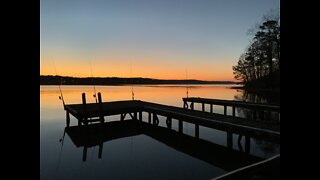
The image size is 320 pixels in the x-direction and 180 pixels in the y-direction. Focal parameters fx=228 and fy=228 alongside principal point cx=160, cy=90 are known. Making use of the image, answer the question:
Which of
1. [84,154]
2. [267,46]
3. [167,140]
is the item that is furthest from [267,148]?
[267,46]

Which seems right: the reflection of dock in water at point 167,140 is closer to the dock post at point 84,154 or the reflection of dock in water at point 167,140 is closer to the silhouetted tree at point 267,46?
the dock post at point 84,154

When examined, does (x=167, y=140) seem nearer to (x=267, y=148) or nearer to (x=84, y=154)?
(x=84, y=154)

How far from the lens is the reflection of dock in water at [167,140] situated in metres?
9.76

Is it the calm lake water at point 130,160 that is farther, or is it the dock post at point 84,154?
the dock post at point 84,154

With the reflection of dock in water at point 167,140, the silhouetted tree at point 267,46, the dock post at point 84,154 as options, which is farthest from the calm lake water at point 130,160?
the silhouetted tree at point 267,46

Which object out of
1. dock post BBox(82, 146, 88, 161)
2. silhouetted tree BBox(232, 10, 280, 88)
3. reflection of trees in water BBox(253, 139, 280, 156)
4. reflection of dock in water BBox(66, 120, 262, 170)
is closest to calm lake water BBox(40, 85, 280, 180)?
reflection of trees in water BBox(253, 139, 280, 156)

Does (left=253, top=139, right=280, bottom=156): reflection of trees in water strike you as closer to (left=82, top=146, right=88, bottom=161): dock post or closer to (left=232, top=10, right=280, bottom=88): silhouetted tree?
(left=82, top=146, right=88, bottom=161): dock post

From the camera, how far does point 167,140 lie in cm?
1360

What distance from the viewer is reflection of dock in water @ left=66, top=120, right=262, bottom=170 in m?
9.76

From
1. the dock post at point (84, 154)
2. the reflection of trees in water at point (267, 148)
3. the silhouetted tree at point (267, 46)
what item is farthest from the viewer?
the silhouetted tree at point (267, 46)
